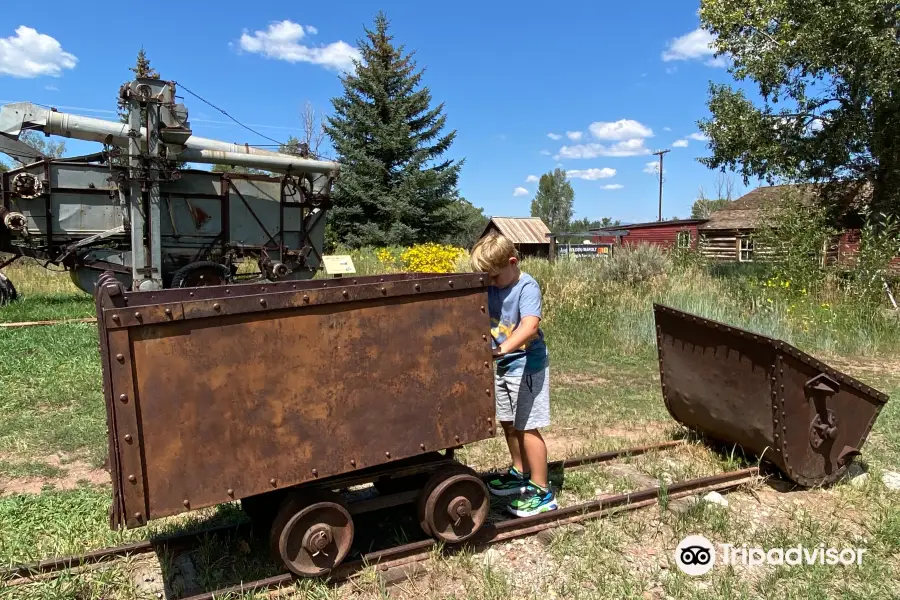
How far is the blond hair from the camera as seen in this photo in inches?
139

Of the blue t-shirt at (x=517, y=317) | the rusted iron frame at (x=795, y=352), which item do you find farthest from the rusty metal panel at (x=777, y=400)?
the blue t-shirt at (x=517, y=317)

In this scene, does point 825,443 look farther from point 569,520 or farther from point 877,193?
point 877,193

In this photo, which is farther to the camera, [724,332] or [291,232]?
[291,232]

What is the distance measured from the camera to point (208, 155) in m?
13.2

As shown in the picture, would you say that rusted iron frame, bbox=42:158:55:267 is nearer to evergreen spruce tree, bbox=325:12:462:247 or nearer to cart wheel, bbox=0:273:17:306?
cart wheel, bbox=0:273:17:306

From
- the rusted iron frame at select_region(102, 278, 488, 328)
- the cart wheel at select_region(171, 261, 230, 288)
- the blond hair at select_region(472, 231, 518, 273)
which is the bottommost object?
the cart wheel at select_region(171, 261, 230, 288)

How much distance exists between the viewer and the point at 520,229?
42656 mm

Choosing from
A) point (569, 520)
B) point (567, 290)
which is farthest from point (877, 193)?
point (569, 520)

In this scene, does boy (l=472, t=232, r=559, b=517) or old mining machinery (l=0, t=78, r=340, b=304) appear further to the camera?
old mining machinery (l=0, t=78, r=340, b=304)

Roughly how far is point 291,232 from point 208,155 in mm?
2551

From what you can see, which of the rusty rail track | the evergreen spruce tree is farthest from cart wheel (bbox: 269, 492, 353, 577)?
→ the evergreen spruce tree

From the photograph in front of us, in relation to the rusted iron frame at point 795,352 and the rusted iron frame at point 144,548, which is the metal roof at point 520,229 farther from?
the rusted iron frame at point 144,548

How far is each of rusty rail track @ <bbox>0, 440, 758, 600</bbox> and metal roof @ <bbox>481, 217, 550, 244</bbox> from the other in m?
36.9

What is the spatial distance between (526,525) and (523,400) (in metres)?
0.72
